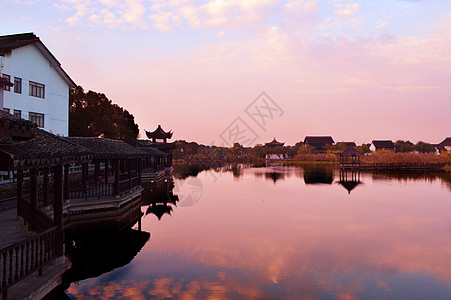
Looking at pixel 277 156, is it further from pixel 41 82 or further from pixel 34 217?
pixel 34 217

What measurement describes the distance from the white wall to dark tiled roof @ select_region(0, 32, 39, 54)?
1.85 ft

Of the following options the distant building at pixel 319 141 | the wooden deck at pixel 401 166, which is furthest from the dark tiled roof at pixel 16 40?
the distant building at pixel 319 141

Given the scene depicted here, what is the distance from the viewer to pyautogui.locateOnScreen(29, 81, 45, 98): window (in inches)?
1029

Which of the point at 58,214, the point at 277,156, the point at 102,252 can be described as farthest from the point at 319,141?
the point at 58,214

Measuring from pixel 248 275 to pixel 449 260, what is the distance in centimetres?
755

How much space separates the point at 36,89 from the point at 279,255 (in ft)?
85.9

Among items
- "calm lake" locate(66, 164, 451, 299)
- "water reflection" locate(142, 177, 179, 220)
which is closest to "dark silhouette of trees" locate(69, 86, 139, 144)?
"water reflection" locate(142, 177, 179, 220)

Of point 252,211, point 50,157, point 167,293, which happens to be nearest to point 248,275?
point 167,293

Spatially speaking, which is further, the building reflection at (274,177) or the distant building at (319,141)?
the distant building at (319,141)

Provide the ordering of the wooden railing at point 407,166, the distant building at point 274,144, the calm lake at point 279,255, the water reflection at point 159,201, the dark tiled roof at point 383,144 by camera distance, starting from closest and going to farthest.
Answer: the calm lake at point 279,255, the water reflection at point 159,201, the wooden railing at point 407,166, the dark tiled roof at point 383,144, the distant building at point 274,144

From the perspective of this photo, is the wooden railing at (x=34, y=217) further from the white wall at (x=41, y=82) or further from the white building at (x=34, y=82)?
the white wall at (x=41, y=82)

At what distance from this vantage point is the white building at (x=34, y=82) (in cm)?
2366

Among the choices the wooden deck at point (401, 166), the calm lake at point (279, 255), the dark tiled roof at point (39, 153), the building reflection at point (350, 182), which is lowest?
the calm lake at point (279, 255)

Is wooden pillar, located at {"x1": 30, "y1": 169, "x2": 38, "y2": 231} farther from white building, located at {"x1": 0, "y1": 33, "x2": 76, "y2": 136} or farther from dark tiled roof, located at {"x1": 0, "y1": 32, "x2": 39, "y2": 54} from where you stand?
dark tiled roof, located at {"x1": 0, "y1": 32, "x2": 39, "y2": 54}
